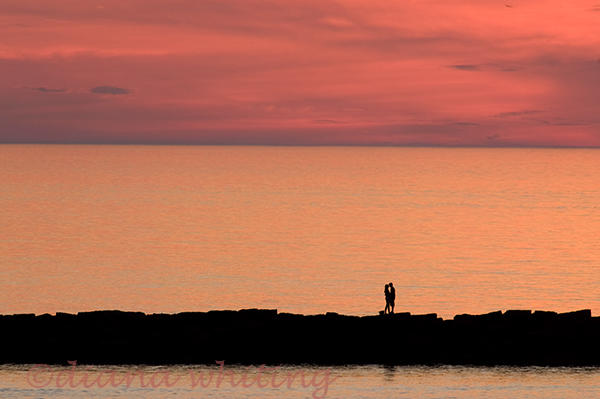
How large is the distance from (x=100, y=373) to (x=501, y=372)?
14.8 metres

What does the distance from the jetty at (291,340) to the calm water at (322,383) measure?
3.50 ft

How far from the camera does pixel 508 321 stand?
40.9 m

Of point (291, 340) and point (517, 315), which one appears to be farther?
point (517, 315)

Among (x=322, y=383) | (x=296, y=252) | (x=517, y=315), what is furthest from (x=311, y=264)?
(x=322, y=383)

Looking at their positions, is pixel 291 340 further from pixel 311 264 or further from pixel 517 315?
pixel 311 264

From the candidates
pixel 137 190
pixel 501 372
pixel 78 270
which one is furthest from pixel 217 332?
pixel 137 190

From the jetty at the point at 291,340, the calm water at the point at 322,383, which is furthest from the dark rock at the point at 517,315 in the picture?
the calm water at the point at 322,383

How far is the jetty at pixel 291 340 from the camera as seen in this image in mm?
38562

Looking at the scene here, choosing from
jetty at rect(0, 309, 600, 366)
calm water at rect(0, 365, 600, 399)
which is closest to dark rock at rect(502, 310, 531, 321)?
jetty at rect(0, 309, 600, 366)

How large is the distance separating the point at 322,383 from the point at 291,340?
388cm

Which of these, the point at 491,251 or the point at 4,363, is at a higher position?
the point at 491,251

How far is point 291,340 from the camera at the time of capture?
39.4 meters

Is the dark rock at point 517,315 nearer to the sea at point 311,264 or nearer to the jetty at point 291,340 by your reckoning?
the jetty at point 291,340

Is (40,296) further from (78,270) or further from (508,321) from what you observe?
(508,321)
